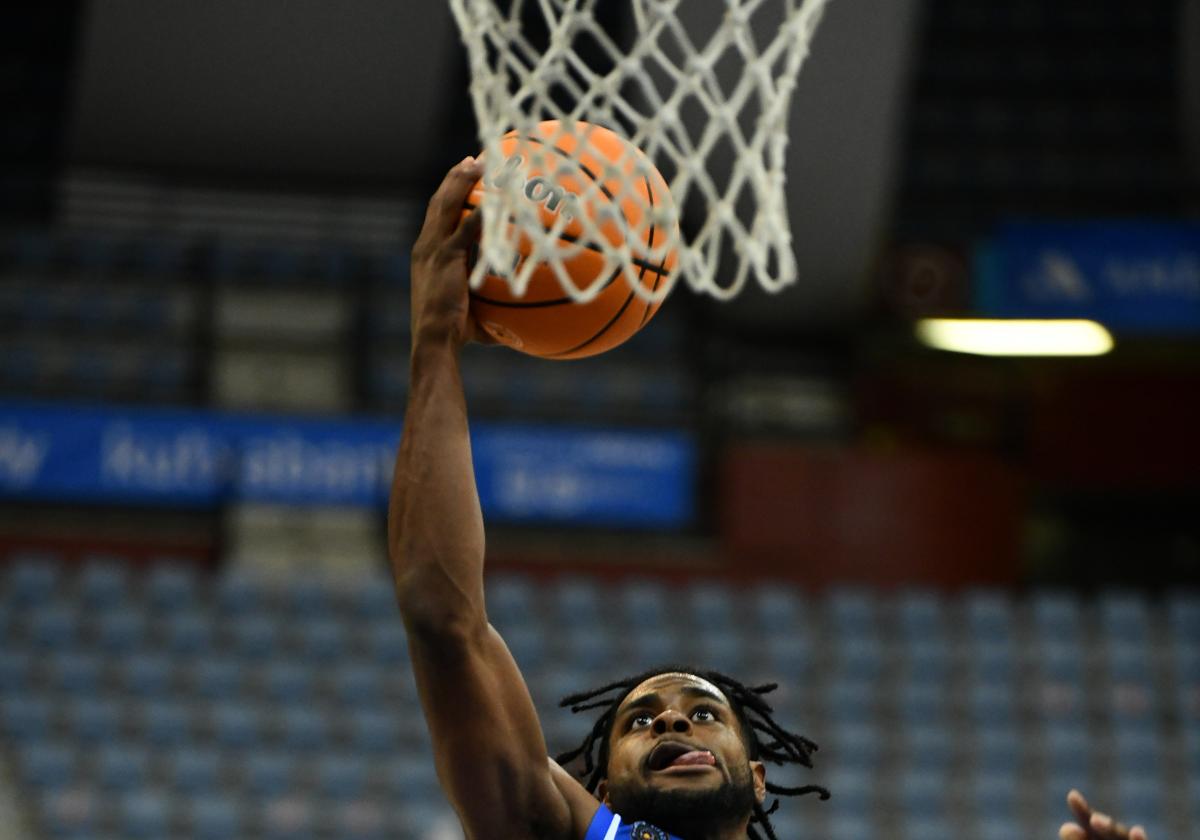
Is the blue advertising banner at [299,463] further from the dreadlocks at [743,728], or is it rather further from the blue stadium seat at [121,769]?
the dreadlocks at [743,728]

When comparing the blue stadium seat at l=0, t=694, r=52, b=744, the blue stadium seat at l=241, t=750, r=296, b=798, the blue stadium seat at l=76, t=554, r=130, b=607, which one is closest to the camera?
the blue stadium seat at l=241, t=750, r=296, b=798

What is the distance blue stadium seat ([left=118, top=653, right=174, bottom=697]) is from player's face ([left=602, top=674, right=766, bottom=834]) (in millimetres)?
6026

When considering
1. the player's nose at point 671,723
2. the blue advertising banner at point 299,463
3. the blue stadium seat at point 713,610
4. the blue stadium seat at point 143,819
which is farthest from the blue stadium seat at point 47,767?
the player's nose at point 671,723

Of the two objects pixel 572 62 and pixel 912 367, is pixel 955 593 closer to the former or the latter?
pixel 912 367

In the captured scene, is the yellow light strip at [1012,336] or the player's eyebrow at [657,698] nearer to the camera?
the player's eyebrow at [657,698]

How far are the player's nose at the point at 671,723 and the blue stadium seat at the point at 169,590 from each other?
6.49 meters

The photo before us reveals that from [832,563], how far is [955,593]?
2.23ft

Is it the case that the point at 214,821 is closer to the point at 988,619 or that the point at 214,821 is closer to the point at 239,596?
the point at 239,596

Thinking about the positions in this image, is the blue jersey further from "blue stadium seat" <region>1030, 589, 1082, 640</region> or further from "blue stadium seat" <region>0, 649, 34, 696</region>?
"blue stadium seat" <region>1030, 589, 1082, 640</region>

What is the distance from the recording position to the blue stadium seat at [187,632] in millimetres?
8297

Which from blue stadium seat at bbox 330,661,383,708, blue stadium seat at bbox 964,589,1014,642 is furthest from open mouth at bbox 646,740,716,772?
blue stadium seat at bbox 964,589,1014,642

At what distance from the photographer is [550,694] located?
26.8 feet

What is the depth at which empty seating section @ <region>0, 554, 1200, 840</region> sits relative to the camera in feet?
25.2

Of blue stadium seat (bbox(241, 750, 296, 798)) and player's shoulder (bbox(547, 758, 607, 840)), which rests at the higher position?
player's shoulder (bbox(547, 758, 607, 840))
